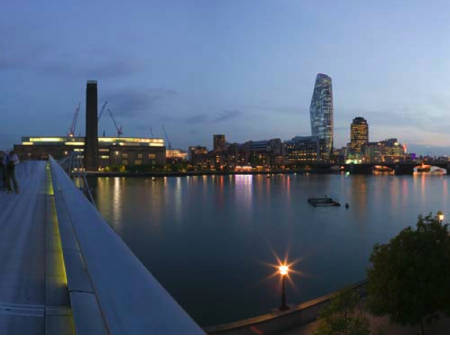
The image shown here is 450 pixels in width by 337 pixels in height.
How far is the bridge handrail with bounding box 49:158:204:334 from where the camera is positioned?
737mm

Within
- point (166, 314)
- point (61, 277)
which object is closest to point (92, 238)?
point (166, 314)

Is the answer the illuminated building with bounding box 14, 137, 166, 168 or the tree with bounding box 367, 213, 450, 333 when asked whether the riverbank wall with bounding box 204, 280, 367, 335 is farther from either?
the illuminated building with bounding box 14, 137, 166, 168

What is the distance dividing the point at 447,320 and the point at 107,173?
78719mm

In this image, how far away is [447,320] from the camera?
796cm

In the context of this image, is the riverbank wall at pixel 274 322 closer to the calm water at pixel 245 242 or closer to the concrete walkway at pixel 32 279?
the calm water at pixel 245 242

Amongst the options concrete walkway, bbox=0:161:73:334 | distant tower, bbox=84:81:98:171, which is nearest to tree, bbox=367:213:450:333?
concrete walkway, bbox=0:161:73:334

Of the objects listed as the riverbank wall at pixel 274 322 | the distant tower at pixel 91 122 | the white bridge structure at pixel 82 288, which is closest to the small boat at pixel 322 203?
the riverbank wall at pixel 274 322

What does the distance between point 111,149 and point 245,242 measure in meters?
78.5

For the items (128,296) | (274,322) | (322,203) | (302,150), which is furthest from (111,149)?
(128,296)

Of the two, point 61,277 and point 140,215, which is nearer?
point 61,277

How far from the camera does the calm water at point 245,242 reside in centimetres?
1212

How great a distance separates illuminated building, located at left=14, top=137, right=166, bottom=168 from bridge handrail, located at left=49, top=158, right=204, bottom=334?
92890 millimetres

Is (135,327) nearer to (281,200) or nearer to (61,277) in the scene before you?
(61,277)

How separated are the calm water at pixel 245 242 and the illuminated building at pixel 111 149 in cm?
5479
